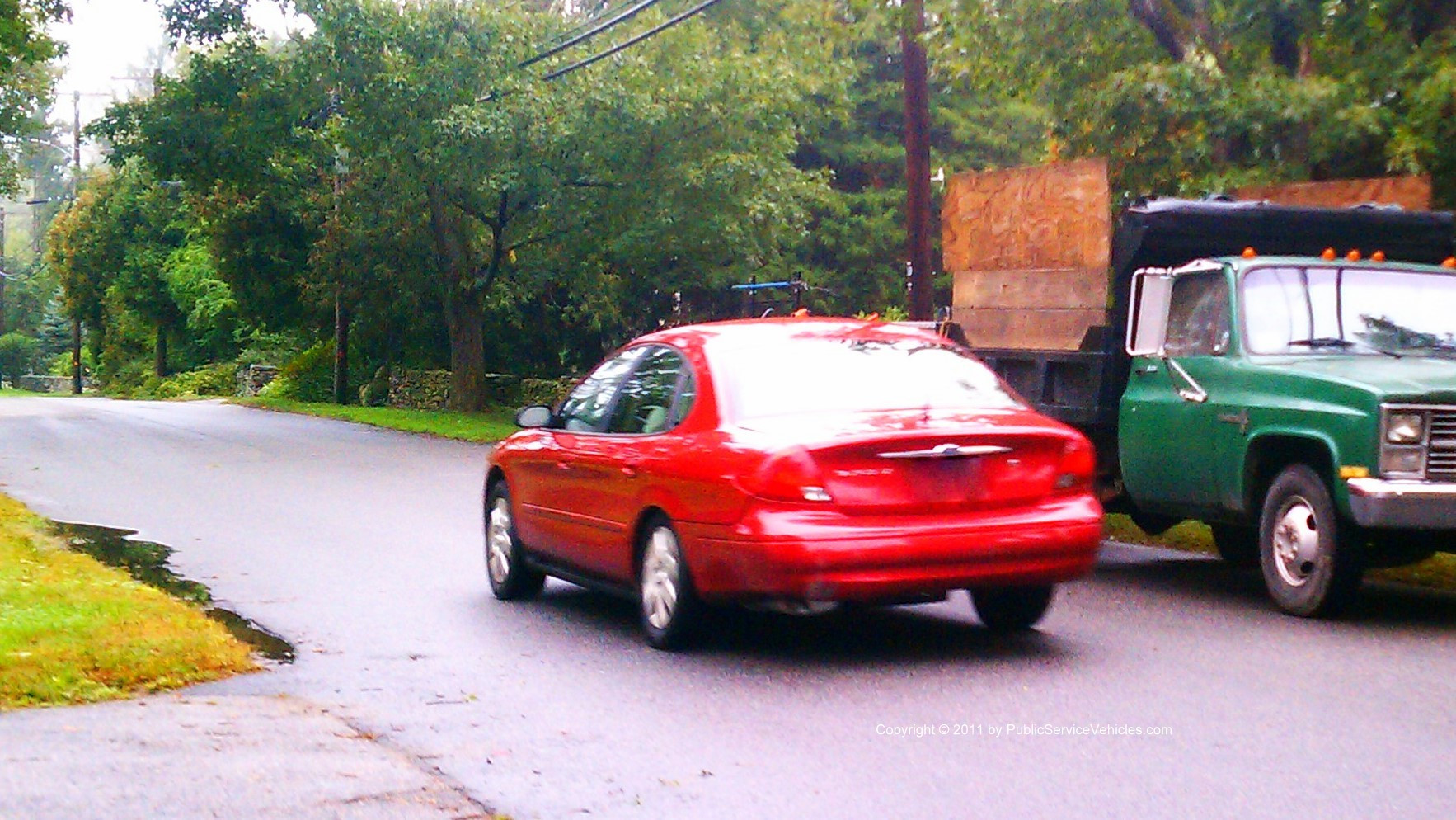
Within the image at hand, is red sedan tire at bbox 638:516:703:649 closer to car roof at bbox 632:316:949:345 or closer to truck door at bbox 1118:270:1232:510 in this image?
car roof at bbox 632:316:949:345

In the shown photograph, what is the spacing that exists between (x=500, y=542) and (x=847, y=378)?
2.98 meters

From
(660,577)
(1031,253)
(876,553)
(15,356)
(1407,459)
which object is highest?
(1031,253)

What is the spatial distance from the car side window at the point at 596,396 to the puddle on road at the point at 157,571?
6.47 ft

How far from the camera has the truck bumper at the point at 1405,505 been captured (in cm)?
907

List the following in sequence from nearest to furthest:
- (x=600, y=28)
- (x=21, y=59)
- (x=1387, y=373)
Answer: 1. (x=1387, y=373)
2. (x=600, y=28)
3. (x=21, y=59)

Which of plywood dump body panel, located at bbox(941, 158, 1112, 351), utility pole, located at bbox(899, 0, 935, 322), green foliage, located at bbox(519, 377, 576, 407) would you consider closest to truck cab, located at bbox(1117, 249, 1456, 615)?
plywood dump body panel, located at bbox(941, 158, 1112, 351)

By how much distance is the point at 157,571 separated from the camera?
1229 cm

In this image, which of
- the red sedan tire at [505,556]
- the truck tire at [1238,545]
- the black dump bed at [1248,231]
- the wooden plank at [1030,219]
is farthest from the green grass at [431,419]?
the black dump bed at [1248,231]

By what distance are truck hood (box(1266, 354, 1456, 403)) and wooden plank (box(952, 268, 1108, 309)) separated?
2.23 meters

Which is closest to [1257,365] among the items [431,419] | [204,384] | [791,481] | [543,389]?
[791,481]

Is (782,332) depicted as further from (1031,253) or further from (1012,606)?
(1031,253)

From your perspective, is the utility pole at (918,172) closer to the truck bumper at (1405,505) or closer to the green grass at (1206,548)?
the green grass at (1206,548)

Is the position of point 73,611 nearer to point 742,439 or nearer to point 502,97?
point 742,439

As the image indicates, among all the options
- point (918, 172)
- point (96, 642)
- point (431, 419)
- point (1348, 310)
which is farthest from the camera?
point (431, 419)
